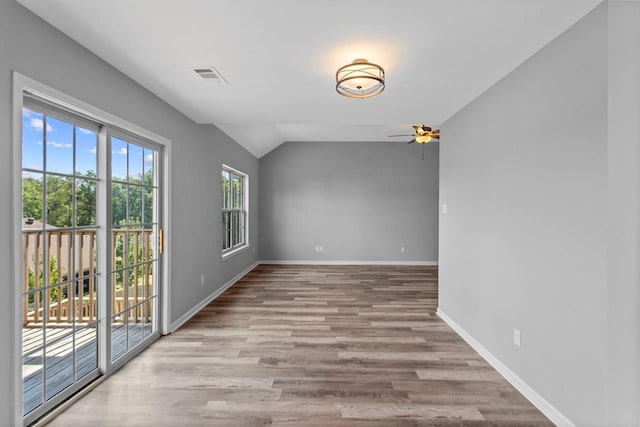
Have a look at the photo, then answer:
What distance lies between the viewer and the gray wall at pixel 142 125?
1631 mm

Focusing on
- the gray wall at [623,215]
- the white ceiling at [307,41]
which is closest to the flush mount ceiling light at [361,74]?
the white ceiling at [307,41]

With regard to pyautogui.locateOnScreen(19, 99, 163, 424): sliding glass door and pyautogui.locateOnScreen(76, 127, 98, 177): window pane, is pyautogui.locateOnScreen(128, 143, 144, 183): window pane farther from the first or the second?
pyautogui.locateOnScreen(76, 127, 98, 177): window pane

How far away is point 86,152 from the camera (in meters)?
2.33

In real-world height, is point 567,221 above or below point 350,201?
below

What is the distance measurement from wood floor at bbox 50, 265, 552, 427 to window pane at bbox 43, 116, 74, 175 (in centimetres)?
165

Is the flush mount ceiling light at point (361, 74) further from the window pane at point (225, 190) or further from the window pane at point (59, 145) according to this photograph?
the window pane at point (225, 190)

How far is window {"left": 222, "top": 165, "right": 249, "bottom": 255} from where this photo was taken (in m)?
5.59

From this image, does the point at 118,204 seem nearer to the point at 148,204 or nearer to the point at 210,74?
the point at 148,204

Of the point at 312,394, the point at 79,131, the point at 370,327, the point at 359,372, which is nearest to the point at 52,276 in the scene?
the point at 79,131

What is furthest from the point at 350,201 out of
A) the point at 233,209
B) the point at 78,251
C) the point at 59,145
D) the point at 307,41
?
the point at 59,145

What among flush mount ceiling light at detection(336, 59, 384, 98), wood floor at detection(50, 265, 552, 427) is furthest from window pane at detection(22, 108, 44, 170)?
flush mount ceiling light at detection(336, 59, 384, 98)

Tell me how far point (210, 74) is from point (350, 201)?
5.37 metres

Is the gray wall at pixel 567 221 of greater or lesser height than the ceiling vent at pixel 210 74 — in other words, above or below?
below

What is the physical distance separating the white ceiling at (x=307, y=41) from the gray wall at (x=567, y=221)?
11.0 inches
